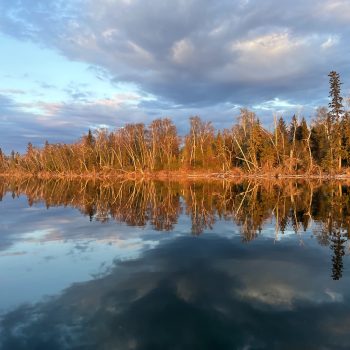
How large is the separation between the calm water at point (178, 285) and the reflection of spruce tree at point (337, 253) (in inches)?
1.4

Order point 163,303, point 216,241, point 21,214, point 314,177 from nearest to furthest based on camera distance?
point 163,303 < point 216,241 < point 21,214 < point 314,177

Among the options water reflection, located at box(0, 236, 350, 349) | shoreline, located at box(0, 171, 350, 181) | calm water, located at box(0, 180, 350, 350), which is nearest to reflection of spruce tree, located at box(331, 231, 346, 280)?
calm water, located at box(0, 180, 350, 350)

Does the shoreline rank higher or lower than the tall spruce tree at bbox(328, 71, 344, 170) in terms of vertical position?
lower

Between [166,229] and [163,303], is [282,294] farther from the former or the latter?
[166,229]

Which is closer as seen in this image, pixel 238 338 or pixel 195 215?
pixel 238 338

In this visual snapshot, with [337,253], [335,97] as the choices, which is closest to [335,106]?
[335,97]

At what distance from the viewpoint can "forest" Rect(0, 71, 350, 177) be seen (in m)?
64.8

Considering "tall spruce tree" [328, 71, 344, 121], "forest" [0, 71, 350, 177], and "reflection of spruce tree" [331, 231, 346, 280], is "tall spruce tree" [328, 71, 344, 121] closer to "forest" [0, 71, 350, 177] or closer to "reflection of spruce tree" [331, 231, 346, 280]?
"forest" [0, 71, 350, 177]

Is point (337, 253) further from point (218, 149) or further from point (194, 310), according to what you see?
point (218, 149)

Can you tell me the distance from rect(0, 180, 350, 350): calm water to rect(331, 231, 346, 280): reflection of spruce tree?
0.12ft

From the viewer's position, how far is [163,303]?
26.8ft

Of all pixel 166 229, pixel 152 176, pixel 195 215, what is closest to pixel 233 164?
pixel 152 176

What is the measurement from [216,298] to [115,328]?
2598 mm

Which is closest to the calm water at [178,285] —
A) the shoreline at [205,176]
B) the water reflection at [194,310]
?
the water reflection at [194,310]
